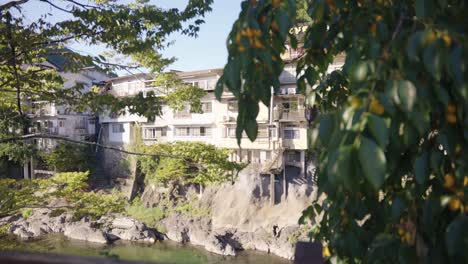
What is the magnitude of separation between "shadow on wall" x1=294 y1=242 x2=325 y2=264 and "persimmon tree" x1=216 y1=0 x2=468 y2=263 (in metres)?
0.03

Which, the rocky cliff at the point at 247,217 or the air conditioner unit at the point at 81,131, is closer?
the rocky cliff at the point at 247,217

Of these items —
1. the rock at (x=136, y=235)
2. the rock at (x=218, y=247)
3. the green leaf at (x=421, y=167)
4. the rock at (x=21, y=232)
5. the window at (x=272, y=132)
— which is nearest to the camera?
the green leaf at (x=421, y=167)

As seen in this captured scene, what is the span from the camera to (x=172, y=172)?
707 inches

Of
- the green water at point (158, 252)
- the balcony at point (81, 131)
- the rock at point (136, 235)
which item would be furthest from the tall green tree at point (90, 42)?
the balcony at point (81, 131)

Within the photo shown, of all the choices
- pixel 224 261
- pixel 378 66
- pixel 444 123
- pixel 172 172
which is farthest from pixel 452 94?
pixel 172 172

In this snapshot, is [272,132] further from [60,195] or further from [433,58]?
[433,58]

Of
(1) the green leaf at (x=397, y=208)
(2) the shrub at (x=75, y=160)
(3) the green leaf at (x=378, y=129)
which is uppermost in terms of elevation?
(3) the green leaf at (x=378, y=129)

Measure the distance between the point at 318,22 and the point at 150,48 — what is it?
398cm

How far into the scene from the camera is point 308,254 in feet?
4.51

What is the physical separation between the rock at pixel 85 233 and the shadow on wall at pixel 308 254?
15.9 m

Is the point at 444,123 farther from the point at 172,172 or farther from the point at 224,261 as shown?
the point at 172,172

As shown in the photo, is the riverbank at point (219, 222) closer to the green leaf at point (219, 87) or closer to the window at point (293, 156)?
the window at point (293, 156)

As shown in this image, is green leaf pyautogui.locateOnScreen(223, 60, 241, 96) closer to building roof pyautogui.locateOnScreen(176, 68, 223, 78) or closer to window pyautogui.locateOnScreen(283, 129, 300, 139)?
building roof pyautogui.locateOnScreen(176, 68, 223, 78)

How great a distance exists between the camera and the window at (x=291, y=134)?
17250 mm
